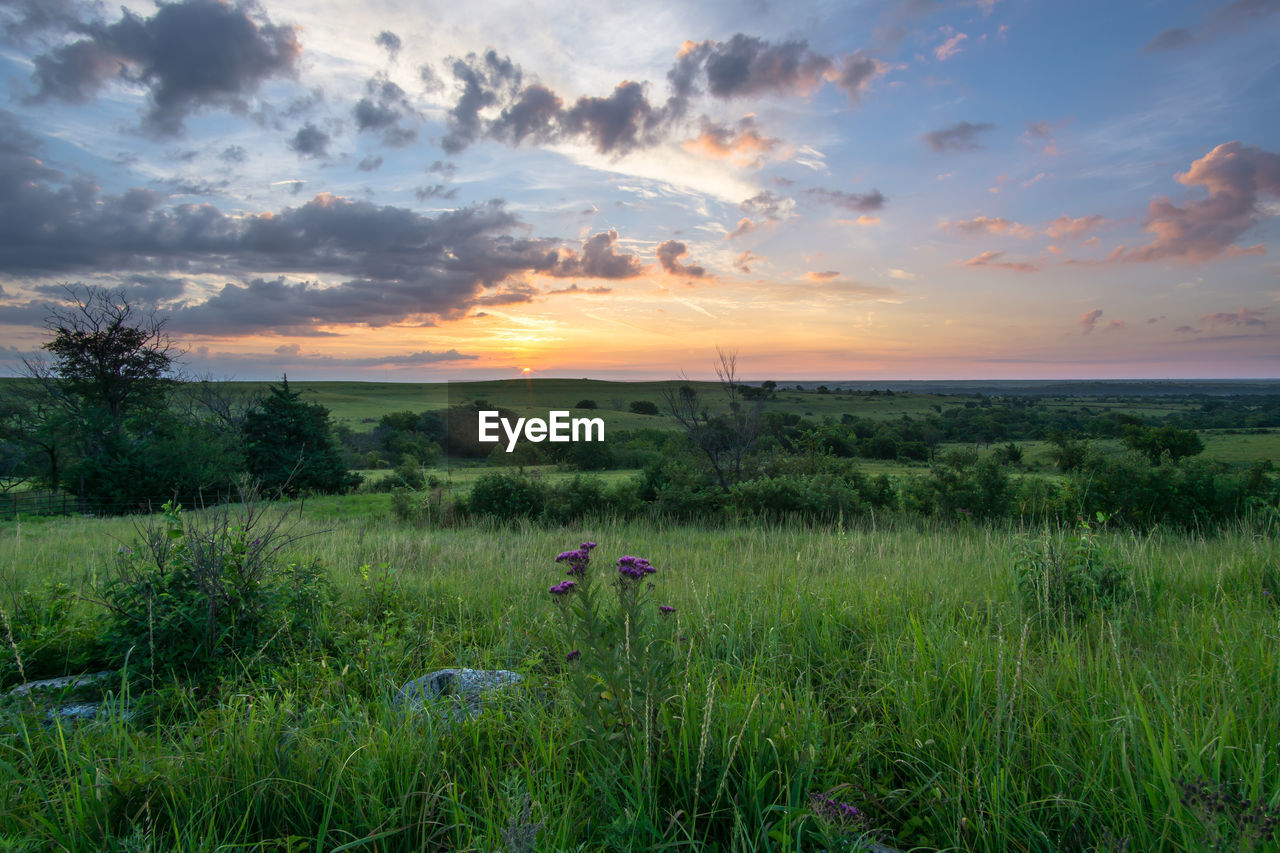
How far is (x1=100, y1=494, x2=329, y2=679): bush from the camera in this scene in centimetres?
430

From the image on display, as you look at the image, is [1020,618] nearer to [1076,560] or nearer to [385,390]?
[1076,560]

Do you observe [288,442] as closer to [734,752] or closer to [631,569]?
[631,569]

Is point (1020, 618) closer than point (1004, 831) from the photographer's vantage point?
→ No

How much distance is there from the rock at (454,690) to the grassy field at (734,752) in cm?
15

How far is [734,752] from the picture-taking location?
2.32 meters

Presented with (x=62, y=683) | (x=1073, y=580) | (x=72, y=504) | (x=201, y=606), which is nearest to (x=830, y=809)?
(x=1073, y=580)

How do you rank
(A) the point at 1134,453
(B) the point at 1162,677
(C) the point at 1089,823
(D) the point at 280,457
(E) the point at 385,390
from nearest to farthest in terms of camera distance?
(C) the point at 1089,823, (B) the point at 1162,677, (A) the point at 1134,453, (D) the point at 280,457, (E) the point at 385,390

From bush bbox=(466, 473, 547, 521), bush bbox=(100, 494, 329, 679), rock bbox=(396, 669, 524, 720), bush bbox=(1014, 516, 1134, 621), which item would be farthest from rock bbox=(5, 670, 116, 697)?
bush bbox=(466, 473, 547, 521)

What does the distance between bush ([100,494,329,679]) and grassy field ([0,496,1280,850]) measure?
30 centimetres

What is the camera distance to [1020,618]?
15.4ft

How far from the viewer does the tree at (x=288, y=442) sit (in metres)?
38.5

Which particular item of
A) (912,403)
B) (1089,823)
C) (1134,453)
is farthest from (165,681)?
(912,403)

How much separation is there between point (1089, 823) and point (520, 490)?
1652 centimetres

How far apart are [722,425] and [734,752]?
19.0 metres
